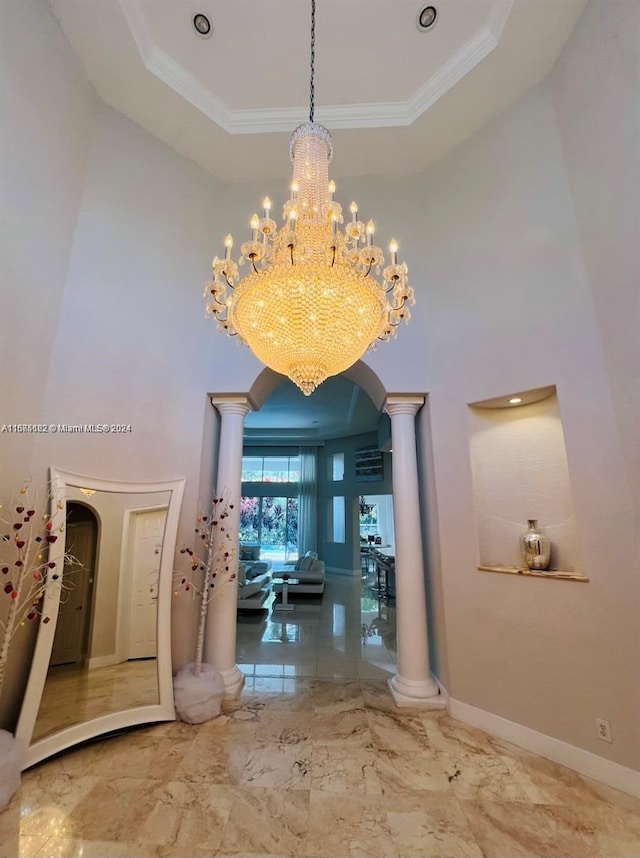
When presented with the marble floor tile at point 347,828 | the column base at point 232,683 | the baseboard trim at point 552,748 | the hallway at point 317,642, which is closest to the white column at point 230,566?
the column base at point 232,683

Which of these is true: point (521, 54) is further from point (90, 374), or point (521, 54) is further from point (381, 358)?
point (90, 374)

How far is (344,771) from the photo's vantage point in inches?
90.6

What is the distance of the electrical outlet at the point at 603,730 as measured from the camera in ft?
7.38

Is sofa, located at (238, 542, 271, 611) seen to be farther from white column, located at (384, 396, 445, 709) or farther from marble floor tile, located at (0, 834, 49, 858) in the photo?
marble floor tile, located at (0, 834, 49, 858)

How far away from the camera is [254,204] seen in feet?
13.2

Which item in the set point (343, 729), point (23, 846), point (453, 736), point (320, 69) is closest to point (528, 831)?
point (453, 736)

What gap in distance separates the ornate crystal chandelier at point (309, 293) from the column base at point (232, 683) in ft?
9.41

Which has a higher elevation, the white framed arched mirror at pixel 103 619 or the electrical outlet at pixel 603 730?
the white framed arched mirror at pixel 103 619

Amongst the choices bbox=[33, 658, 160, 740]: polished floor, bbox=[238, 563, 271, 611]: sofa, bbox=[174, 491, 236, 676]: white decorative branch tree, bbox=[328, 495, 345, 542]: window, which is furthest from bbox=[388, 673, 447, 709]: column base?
bbox=[328, 495, 345, 542]: window

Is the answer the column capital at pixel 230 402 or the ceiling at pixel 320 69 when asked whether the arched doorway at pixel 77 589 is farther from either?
the ceiling at pixel 320 69

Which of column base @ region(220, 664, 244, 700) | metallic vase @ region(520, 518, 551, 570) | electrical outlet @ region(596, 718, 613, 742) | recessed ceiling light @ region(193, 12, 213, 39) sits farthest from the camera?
column base @ region(220, 664, 244, 700)

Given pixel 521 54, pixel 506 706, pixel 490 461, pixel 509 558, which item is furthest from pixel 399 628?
pixel 521 54

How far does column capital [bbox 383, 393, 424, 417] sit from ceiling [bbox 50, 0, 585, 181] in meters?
2.59

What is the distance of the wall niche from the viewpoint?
2.85m
